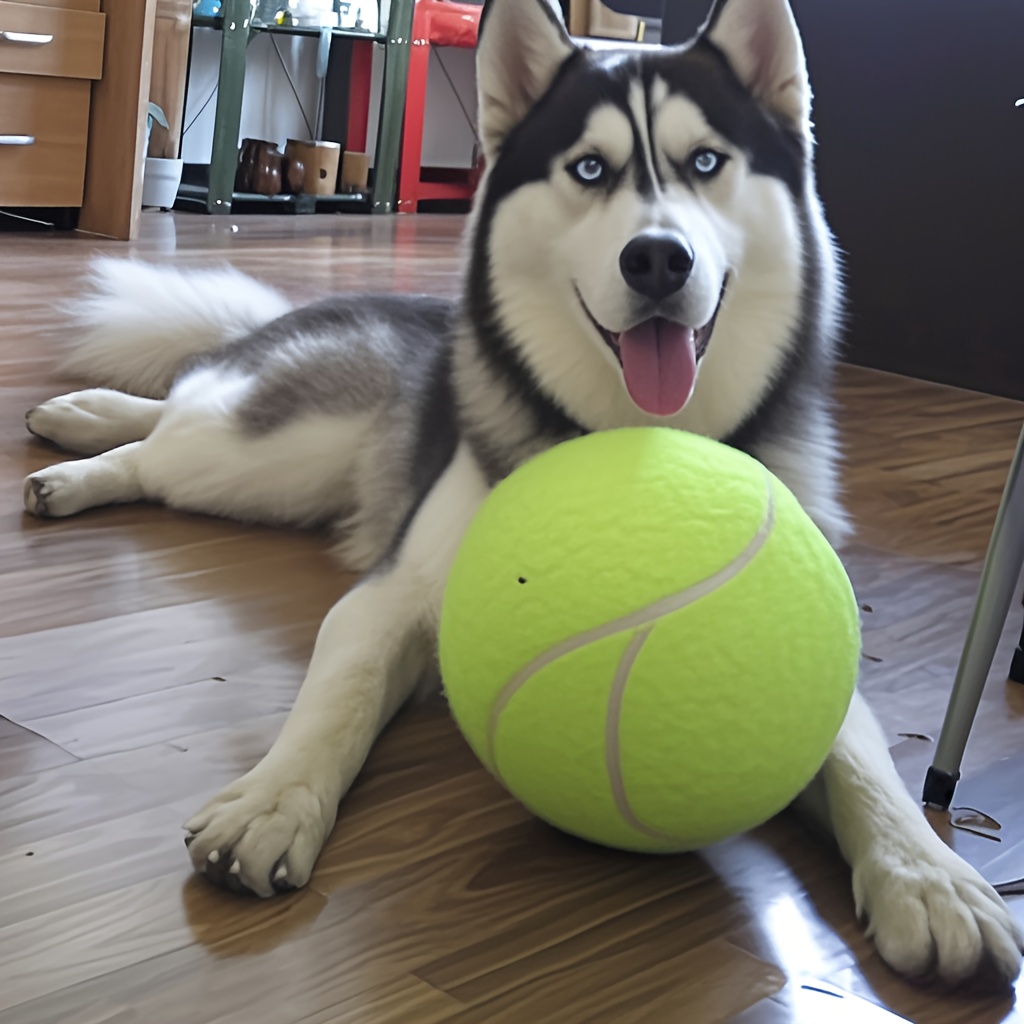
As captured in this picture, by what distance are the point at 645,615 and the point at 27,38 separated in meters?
3.88

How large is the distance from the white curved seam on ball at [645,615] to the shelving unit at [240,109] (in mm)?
4988

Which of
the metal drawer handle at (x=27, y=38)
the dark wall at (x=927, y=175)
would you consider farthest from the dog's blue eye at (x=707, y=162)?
the metal drawer handle at (x=27, y=38)

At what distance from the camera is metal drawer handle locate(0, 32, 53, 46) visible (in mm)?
4102

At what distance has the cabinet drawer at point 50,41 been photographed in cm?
412

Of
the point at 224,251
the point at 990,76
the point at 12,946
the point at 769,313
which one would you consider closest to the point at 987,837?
the point at 769,313

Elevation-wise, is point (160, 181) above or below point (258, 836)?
above

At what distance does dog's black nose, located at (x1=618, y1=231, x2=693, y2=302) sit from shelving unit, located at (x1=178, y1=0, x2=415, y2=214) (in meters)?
4.72

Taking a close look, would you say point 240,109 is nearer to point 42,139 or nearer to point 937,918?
point 42,139

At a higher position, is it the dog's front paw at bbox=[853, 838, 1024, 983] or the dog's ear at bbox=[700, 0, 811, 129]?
the dog's ear at bbox=[700, 0, 811, 129]

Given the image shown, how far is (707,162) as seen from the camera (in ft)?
4.43

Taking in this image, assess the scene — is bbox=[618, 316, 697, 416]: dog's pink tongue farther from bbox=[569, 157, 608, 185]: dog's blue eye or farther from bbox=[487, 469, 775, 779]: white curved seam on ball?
bbox=[487, 469, 775, 779]: white curved seam on ball

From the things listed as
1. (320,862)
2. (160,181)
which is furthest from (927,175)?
(320,862)

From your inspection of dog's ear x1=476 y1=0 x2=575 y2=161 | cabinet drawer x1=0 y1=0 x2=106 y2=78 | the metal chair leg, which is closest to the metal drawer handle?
cabinet drawer x1=0 y1=0 x2=106 y2=78

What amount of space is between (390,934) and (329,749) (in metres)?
0.22
